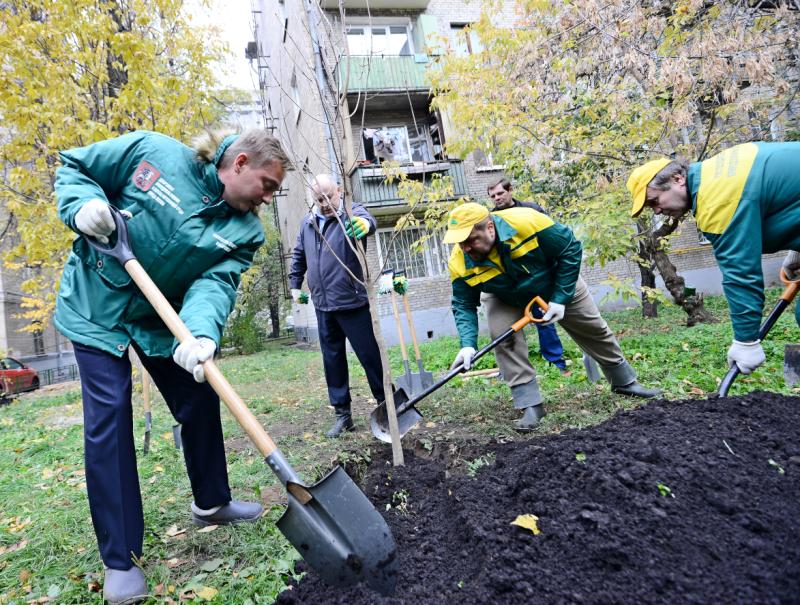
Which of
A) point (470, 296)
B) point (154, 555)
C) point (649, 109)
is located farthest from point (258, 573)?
point (649, 109)

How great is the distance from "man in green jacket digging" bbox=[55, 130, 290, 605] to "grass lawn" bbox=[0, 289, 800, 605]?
0.22m

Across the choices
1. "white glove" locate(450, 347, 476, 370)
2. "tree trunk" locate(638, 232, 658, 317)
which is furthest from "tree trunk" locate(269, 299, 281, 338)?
"white glove" locate(450, 347, 476, 370)

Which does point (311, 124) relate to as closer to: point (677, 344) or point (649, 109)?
point (649, 109)

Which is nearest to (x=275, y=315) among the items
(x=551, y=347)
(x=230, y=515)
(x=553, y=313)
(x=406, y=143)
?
(x=406, y=143)

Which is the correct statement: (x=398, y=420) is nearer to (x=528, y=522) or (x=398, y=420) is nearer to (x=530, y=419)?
(x=530, y=419)

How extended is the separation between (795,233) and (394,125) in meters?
11.5

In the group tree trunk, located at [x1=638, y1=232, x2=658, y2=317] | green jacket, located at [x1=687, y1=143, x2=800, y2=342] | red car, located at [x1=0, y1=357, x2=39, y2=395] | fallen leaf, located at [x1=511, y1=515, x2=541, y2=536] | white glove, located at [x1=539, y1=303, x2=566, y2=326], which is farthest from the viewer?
red car, located at [x1=0, y1=357, x2=39, y2=395]

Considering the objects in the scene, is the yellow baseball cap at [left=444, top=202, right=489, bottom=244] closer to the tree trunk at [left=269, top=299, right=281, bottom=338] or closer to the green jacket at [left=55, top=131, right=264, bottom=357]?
the green jacket at [left=55, top=131, right=264, bottom=357]

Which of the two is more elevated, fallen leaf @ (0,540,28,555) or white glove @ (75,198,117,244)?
white glove @ (75,198,117,244)

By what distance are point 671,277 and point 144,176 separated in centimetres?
709

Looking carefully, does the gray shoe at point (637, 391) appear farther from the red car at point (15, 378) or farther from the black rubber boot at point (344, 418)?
the red car at point (15, 378)

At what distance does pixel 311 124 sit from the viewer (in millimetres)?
12445

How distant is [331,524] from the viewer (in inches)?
66.2

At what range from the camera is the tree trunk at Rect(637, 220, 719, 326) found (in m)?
6.27
